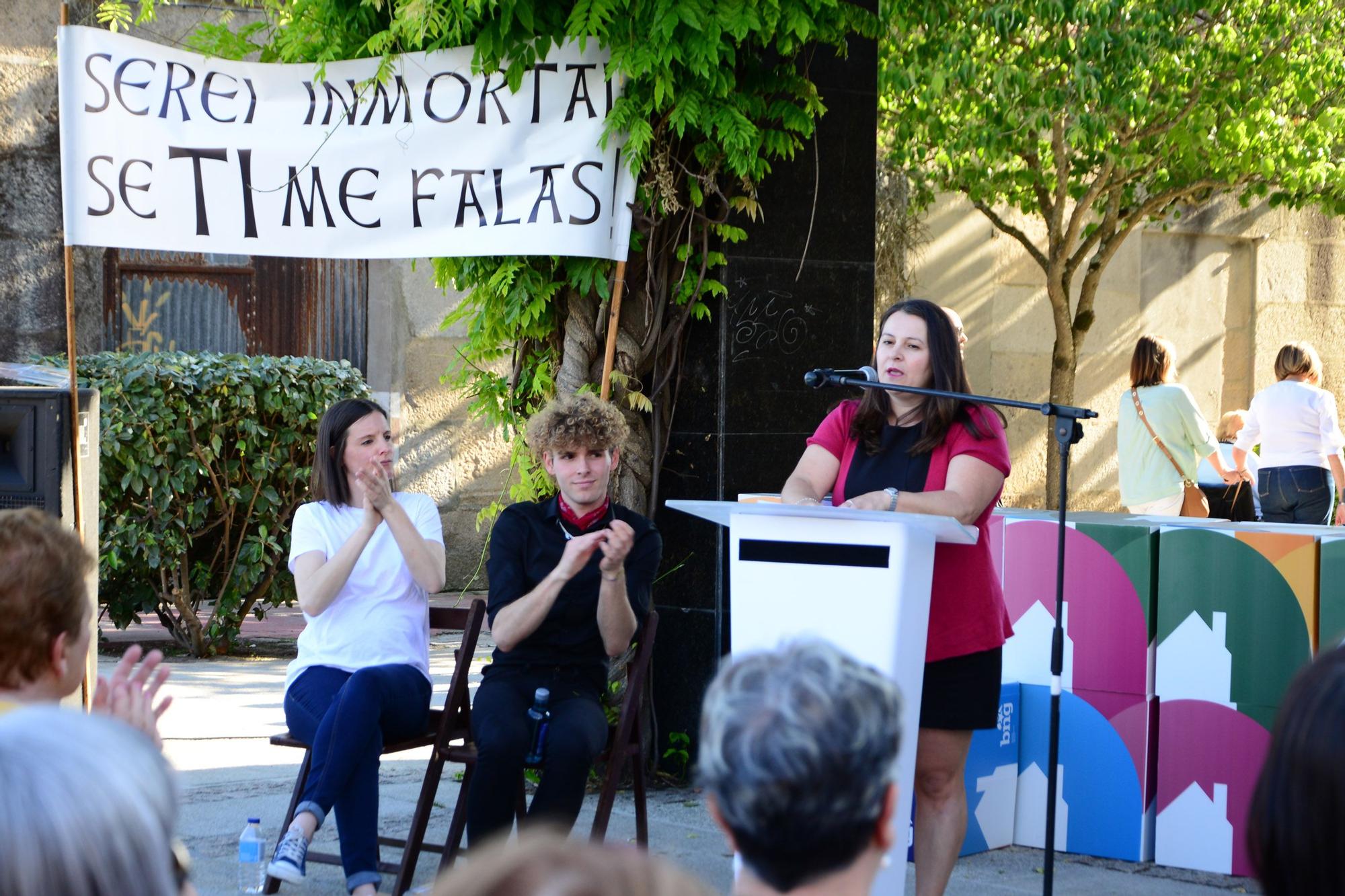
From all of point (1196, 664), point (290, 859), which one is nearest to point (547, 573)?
point (290, 859)

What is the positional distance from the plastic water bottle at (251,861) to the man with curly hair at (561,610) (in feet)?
2.16

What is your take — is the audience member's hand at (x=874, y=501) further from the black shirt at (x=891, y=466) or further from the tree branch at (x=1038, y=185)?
the tree branch at (x=1038, y=185)

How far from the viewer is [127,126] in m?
5.01

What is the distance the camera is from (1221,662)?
4902 mm

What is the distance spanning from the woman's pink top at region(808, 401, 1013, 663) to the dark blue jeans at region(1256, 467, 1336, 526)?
5.23 metres

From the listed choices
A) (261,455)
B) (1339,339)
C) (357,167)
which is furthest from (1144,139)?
(357,167)

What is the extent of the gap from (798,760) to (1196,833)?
378 centimetres

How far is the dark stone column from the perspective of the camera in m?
5.56

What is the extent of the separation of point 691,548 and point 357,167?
1.89 metres

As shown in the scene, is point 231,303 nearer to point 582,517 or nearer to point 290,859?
point 582,517

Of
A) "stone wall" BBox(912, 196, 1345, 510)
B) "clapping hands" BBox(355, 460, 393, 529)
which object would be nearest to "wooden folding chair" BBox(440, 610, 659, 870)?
"clapping hands" BBox(355, 460, 393, 529)

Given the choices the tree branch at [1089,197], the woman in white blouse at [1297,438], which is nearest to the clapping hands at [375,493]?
the woman in white blouse at [1297,438]

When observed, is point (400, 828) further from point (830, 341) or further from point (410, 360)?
point (410, 360)

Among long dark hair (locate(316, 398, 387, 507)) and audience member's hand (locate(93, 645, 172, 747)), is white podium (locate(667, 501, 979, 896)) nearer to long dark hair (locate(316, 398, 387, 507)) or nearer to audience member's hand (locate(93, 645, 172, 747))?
audience member's hand (locate(93, 645, 172, 747))
